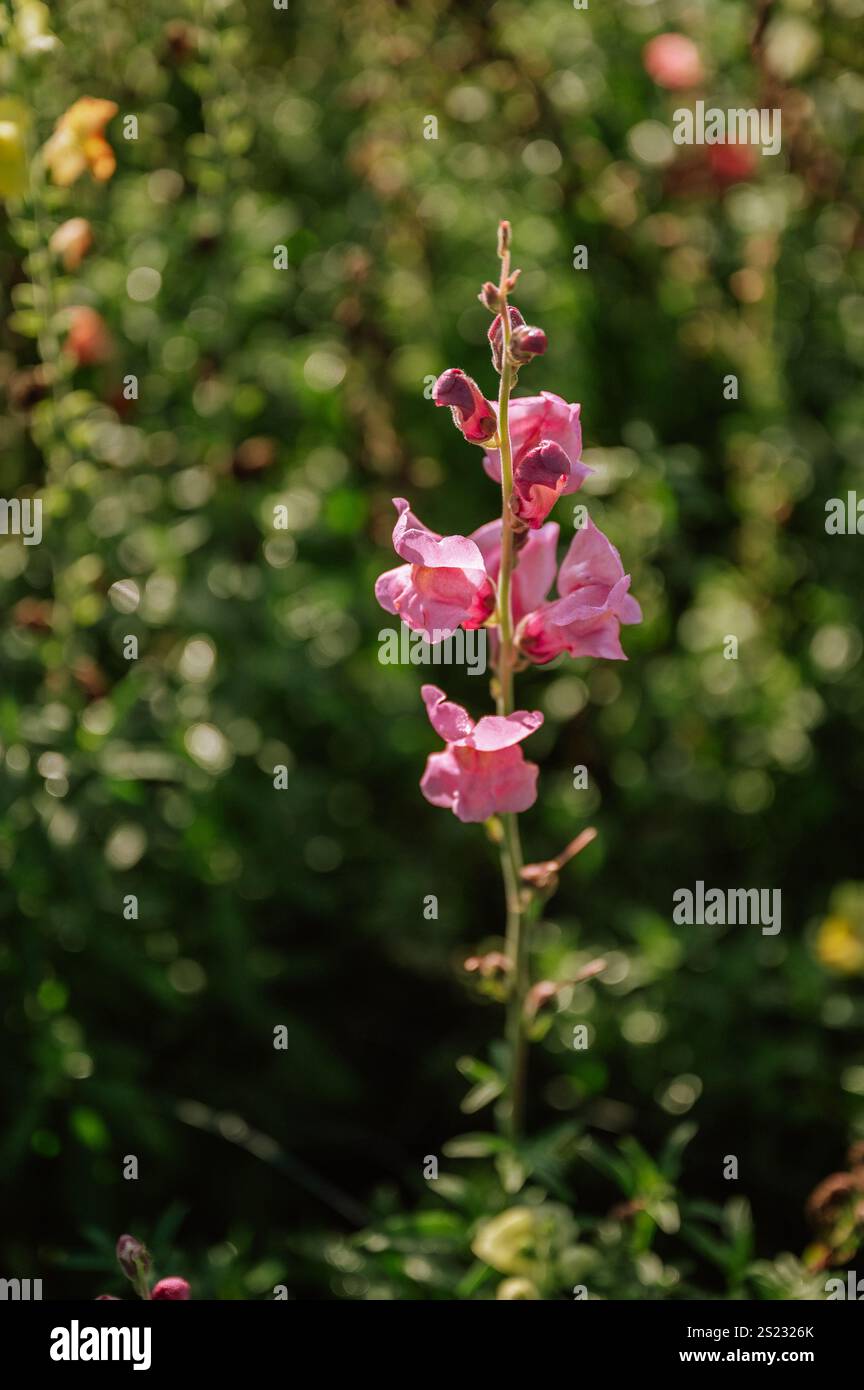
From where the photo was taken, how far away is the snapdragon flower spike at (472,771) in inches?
69.2

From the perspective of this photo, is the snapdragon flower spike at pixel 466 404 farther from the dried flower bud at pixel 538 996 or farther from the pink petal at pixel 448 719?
the dried flower bud at pixel 538 996

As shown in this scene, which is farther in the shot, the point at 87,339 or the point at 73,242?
the point at 87,339

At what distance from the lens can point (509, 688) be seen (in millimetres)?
1902

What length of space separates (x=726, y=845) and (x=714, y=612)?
0.65 m

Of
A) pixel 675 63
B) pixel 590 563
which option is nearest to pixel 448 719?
pixel 590 563

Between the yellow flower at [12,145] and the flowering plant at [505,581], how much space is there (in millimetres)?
1368

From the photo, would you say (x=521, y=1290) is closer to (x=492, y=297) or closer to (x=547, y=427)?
(x=547, y=427)

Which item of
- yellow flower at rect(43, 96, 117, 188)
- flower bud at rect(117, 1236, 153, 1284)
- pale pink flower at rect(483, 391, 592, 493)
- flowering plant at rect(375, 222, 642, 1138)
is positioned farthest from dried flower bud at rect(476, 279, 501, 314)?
flower bud at rect(117, 1236, 153, 1284)

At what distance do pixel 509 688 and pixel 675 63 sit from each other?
276 cm

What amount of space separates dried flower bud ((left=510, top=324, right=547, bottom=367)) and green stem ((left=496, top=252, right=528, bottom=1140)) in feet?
0.04

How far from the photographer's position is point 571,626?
1.78 meters

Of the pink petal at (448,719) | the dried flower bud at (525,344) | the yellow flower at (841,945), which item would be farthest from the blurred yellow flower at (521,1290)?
the dried flower bud at (525,344)

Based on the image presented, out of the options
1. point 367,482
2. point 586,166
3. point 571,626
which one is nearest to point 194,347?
point 367,482
